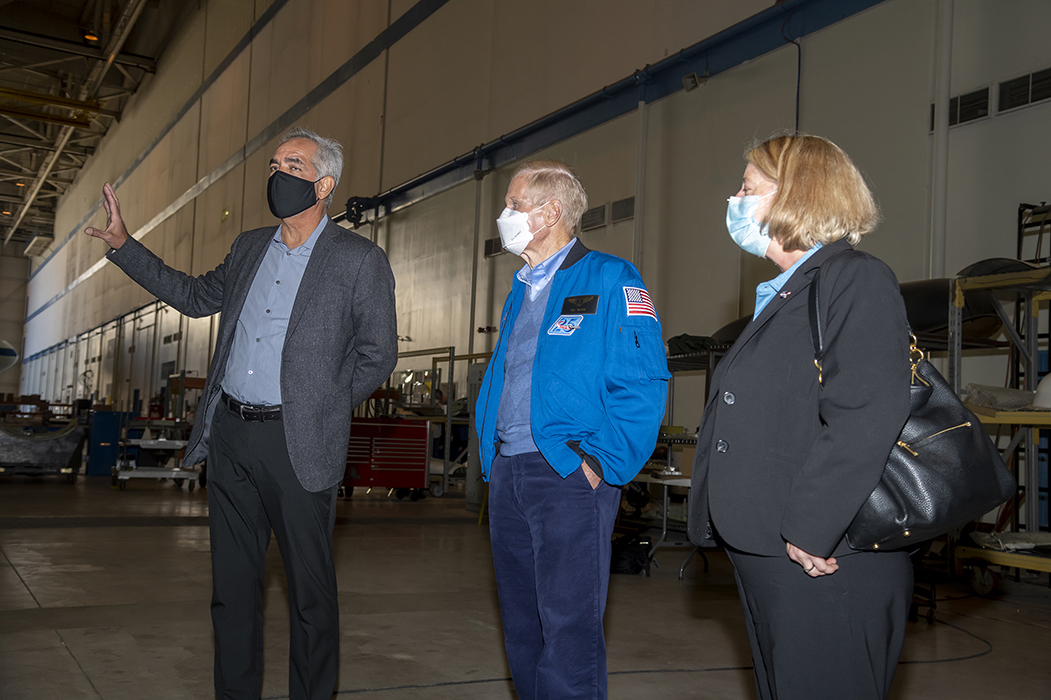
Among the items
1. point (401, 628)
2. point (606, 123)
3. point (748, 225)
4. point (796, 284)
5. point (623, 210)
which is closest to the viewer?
point (796, 284)

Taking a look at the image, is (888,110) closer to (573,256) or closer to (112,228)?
(573,256)

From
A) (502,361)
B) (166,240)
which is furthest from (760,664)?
(166,240)

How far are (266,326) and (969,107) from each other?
6236mm

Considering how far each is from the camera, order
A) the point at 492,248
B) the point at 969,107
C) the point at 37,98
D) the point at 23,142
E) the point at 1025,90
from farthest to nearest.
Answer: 1. the point at 23,142
2. the point at 37,98
3. the point at 492,248
4. the point at 969,107
5. the point at 1025,90

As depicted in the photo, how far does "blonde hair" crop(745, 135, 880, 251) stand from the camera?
5.36 ft

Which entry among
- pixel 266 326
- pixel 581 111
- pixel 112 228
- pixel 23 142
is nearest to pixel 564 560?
pixel 266 326

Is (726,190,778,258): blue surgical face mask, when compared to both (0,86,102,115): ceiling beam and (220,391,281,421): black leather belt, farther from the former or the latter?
(0,86,102,115): ceiling beam

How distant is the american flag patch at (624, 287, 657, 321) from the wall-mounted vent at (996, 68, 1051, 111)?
5.52 m

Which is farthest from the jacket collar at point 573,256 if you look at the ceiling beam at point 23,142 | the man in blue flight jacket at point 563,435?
the ceiling beam at point 23,142

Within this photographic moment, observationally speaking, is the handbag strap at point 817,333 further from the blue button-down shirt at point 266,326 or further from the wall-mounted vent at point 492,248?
the wall-mounted vent at point 492,248

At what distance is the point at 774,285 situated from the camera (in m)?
Result: 1.74

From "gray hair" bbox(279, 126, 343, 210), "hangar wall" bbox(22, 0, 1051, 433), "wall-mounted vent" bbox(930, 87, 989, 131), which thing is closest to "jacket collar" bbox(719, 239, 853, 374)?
"gray hair" bbox(279, 126, 343, 210)

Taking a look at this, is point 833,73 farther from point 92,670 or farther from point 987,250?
point 92,670

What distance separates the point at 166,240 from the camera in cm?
2775
